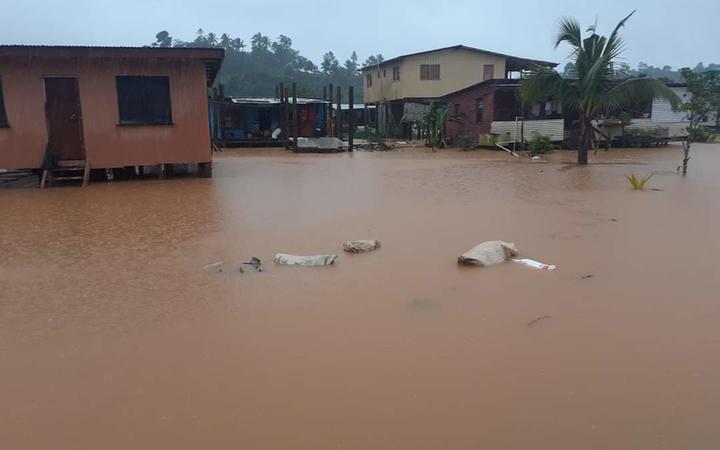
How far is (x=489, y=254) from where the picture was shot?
5.94 meters

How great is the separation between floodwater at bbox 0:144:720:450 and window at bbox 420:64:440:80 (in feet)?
88.2

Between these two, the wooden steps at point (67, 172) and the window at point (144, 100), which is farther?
the window at point (144, 100)

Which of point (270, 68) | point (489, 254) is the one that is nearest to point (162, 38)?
point (270, 68)

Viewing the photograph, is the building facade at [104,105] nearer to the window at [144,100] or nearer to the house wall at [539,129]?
the window at [144,100]

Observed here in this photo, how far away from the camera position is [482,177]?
45.3 ft

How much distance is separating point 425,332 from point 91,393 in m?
2.17

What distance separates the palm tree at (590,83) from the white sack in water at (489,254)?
11.3 metres

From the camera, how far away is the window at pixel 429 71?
34219 mm

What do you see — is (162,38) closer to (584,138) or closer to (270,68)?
(270,68)

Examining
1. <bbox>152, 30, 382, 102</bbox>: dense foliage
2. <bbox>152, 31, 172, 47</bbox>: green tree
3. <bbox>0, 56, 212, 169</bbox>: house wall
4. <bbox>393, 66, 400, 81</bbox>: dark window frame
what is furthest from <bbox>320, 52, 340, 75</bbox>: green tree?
<bbox>0, 56, 212, 169</bbox>: house wall

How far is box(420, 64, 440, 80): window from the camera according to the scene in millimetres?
34219

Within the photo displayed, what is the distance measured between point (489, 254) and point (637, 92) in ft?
40.3

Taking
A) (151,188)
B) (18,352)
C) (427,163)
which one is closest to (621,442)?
(18,352)

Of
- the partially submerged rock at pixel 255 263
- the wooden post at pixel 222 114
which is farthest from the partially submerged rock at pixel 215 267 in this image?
the wooden post at pixel 222 114
